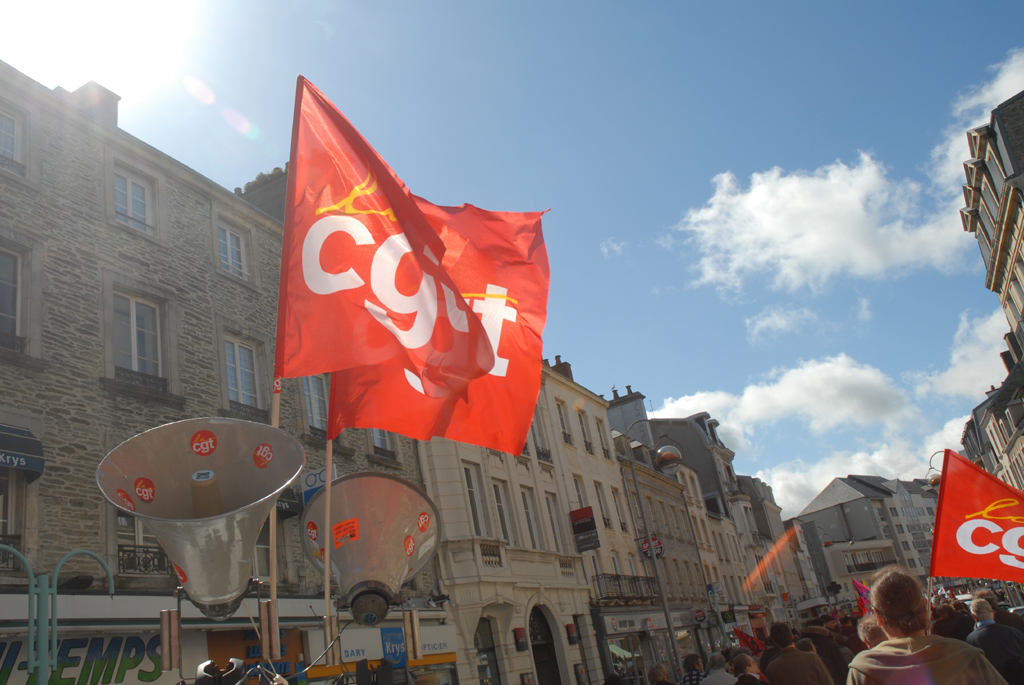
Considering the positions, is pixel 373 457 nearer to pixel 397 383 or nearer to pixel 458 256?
pixel 458 256

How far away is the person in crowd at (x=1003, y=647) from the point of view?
5.79m

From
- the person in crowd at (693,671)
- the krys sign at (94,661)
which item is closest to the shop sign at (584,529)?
the krys sign at (94,661)

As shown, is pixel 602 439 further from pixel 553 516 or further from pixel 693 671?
pixel 693 671

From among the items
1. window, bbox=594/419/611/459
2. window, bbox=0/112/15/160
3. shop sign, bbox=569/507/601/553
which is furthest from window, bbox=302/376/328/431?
window, bbox=594/419/611/459

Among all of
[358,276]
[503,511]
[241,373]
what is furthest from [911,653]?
[503,511]

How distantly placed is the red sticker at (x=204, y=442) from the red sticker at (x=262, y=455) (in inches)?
9.4

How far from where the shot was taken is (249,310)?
15.5 metres

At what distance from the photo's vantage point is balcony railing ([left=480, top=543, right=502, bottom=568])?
19438 millimetres

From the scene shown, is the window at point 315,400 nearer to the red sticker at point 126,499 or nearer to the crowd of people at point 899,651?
the crowd of people at point 899,651

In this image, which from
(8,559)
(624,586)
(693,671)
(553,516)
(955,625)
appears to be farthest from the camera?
(624,586)

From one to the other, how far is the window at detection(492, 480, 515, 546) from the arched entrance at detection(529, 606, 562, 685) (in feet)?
7.18

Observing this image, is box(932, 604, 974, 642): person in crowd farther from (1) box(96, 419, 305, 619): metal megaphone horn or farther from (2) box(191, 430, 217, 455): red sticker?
(2) box(191, 430, 217, 455): red sticker

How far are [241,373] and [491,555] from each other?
8.29m

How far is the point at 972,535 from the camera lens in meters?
5.82
